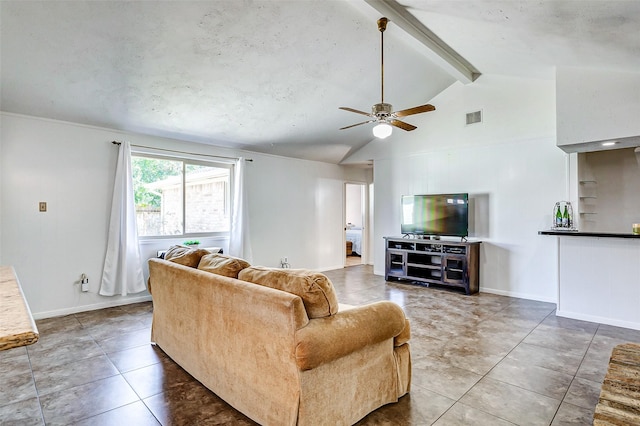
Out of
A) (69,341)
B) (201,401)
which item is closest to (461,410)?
(201,401)

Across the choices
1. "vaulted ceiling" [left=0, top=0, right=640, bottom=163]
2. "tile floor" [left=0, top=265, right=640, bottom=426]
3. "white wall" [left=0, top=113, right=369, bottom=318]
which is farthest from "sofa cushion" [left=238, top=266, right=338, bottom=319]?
"white wall" [left=0, top=113, right=369, bottom=318]

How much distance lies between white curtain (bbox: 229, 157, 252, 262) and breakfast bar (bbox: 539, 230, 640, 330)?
4394 mm

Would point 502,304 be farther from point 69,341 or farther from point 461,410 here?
point 69,341

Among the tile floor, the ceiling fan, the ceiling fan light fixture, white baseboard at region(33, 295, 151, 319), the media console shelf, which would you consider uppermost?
the ceiling fan

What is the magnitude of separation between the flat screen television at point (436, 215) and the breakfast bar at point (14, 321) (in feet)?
17.2

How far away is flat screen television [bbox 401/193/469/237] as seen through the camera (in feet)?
17.6

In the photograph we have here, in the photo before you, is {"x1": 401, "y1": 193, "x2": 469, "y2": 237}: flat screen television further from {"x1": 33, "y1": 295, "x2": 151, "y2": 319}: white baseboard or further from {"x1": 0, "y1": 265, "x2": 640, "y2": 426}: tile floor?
{"x1": 33, "y1": 295, "x2": 151, "y2": 319}: white baseboard

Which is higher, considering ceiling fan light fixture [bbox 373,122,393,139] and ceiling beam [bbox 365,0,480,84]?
ceiling beam [bbox 365,0,480,84]

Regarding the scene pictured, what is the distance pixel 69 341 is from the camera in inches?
131

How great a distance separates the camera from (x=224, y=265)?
2.36m

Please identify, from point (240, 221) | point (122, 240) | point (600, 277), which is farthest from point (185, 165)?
point (600, 277)

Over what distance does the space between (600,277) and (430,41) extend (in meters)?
3.27

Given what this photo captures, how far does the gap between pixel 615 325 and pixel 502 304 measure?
46.4 inches

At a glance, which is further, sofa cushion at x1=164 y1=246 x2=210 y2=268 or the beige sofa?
sofa cushion at x1=164 y1=246 x2=210 y2=268
